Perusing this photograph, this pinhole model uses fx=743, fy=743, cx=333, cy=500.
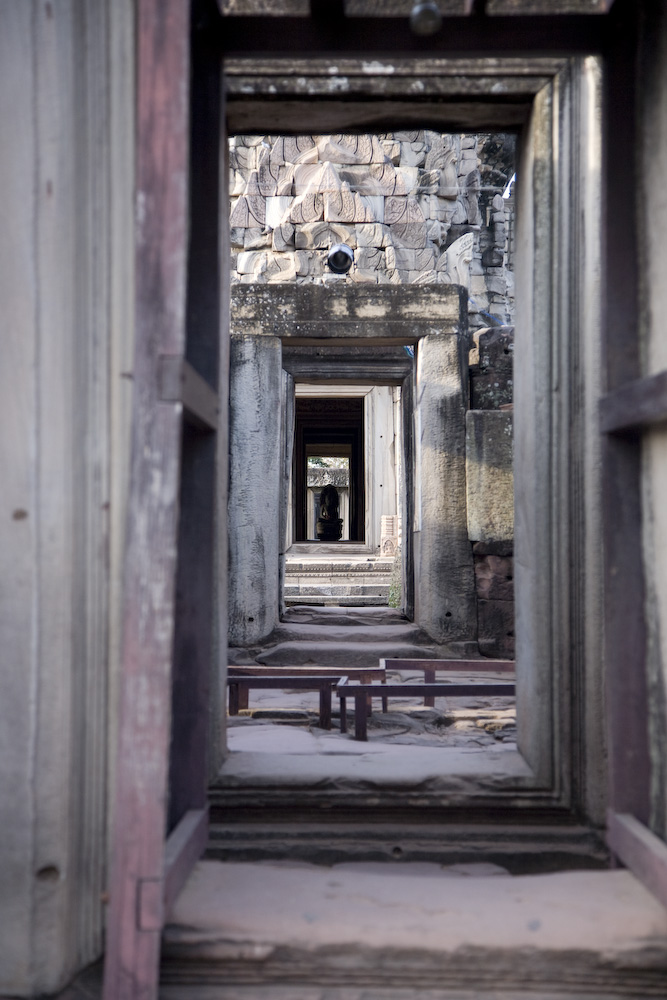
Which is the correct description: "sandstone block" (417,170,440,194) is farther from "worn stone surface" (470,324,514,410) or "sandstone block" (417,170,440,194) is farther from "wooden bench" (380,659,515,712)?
"wooden bench" (380,659,515,712)

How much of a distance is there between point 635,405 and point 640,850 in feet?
3.82

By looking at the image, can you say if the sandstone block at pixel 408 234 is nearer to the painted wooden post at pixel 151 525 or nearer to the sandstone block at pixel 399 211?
the sandstone block at pixel 399 211

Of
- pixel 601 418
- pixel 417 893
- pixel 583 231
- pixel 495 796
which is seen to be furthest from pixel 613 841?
pixel 583 231

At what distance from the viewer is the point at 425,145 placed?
1188cm

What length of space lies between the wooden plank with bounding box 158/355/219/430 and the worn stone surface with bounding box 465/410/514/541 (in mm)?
3887

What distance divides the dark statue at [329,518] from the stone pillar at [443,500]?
20751mm

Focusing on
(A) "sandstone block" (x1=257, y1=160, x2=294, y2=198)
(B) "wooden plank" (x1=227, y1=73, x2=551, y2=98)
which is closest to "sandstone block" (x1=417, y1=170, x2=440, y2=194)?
(A) "sandstone block" (x1=257, y1=160, x2=294, y2=198)

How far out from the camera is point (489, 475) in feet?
18.9

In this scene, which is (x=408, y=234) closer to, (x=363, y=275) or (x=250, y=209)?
(x=363, y=275)

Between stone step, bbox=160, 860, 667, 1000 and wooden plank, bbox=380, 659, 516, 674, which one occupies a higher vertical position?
wooden plank, bbox=380, 659, 516, 674

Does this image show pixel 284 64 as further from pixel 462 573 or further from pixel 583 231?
pixel 462 573

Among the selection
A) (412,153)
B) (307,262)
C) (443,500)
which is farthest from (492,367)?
(412,153)

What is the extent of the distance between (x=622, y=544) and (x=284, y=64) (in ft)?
6.41

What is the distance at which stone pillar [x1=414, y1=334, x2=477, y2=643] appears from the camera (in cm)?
584
